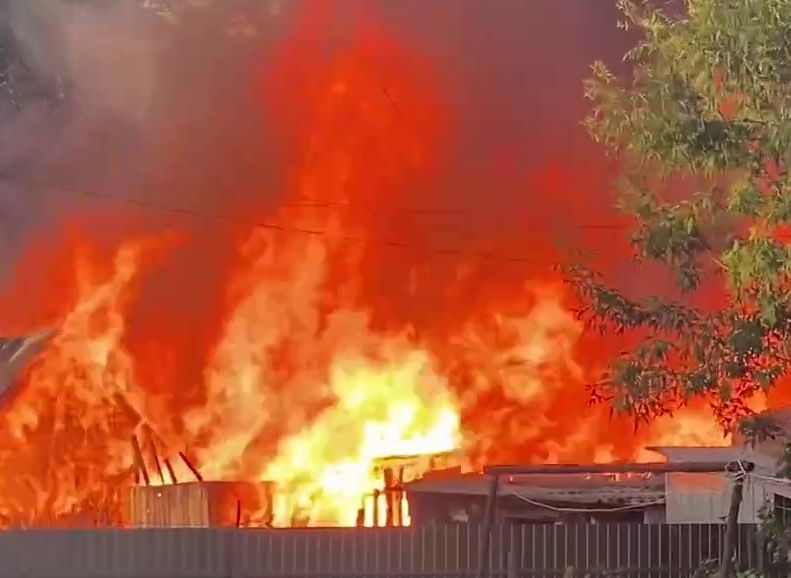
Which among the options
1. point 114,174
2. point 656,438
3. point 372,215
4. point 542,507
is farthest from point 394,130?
point 542,507

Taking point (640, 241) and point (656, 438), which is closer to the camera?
point (640, 241)

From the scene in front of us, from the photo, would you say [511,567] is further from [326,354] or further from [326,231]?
[326,231]

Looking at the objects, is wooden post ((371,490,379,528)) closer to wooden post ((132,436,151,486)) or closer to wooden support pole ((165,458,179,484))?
wooden support pole ((165,458,179,484))

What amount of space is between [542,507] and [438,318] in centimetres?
847

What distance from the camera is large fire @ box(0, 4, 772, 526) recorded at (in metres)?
22.5

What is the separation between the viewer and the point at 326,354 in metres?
23.6

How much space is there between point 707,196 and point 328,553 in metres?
5.84

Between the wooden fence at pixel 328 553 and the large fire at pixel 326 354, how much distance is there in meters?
8.39

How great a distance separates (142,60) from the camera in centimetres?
2483

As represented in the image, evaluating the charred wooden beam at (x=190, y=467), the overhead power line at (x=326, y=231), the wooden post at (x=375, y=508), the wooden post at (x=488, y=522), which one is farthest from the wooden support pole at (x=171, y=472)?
the wooden post at (x=488, y=522)

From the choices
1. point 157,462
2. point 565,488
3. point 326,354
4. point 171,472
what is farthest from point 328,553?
point 326,354

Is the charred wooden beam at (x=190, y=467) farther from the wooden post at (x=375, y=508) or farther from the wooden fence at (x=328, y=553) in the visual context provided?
the wooden fence at (x=328, y=553)

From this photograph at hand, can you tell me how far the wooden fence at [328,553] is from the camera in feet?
44.0

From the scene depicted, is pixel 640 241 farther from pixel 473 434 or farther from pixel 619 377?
pixel 473 434
